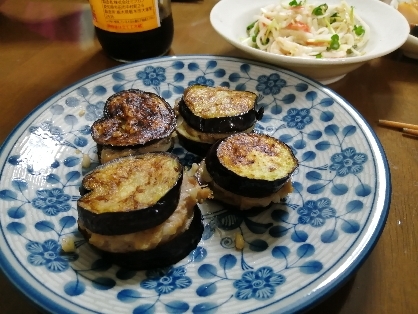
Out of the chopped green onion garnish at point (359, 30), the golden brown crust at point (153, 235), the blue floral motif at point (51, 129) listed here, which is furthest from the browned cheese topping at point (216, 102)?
the chopped green onion garnish at point (359, 30)

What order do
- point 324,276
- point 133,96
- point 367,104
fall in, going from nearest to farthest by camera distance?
1. point 324,276
2. point 133,96
3. point 367,104

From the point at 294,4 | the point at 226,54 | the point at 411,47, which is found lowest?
the point at 226,54

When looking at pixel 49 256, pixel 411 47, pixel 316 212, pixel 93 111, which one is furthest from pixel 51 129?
pixel 411 47

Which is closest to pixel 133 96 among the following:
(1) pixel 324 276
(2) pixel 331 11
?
(1) pixel 324 276

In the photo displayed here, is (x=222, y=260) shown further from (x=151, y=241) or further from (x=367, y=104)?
(x=367, y=104)

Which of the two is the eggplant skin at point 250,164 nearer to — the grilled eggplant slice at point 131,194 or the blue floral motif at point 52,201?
the grilled eggplant slice at point 131,194

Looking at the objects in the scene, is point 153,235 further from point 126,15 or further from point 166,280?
point 126,15
